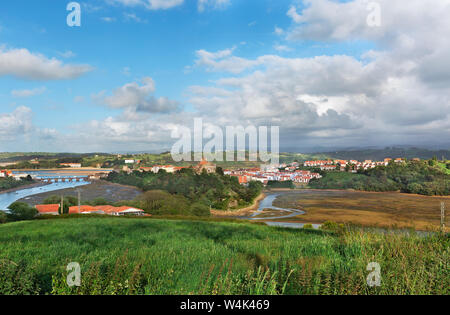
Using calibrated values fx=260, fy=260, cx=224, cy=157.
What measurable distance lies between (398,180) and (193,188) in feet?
198

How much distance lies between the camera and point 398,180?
253ft

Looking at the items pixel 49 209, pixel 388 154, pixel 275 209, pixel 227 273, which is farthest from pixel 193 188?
pixel 388 154

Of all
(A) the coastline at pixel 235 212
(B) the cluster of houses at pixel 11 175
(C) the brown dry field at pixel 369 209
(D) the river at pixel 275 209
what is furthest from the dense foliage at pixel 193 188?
(B) the cluster of houses at pixel 11 175

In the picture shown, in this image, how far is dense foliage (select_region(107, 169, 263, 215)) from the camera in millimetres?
62656

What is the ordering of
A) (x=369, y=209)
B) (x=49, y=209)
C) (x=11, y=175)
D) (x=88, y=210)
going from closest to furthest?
(x=49, y=209)
(x=88, y=210)
(x=369, y=209)
(x=11, y=175)

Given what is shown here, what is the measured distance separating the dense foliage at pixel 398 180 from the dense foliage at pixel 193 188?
91.6 feet

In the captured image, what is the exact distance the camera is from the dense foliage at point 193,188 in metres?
62.7

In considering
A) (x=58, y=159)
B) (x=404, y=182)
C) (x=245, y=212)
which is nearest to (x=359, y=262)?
(x=245, y=212)

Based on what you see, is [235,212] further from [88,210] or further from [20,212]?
[20,212]

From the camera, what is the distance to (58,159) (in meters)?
85.1

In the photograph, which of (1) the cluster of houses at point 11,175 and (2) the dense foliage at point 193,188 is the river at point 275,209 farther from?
(1) the cluster of houses at point 11,175

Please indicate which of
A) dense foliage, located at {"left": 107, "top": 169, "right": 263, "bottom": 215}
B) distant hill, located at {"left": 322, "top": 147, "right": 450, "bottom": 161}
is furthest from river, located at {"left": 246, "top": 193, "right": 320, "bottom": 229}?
distant hill, located at {"left": 322, "top": 147, "right": 450, "bottom": 161}

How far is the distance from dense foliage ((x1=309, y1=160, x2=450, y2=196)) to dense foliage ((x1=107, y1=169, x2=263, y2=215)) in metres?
27.9
